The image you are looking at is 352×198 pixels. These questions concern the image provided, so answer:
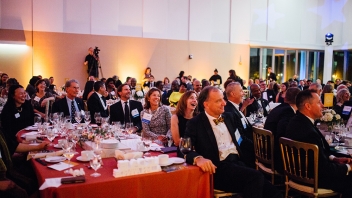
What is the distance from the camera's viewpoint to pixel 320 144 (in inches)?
134

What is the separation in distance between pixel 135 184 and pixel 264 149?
7.07ft

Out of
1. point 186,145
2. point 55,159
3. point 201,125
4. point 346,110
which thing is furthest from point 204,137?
point 346,110

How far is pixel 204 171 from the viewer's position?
290cm

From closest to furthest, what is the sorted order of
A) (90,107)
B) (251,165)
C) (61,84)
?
(251,165), (90,107), (61,84)

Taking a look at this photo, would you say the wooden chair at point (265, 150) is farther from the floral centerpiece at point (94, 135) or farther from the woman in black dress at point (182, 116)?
the floral centerpiece at point (94, 135)

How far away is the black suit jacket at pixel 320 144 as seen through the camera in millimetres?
3344

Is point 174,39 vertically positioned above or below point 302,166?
above

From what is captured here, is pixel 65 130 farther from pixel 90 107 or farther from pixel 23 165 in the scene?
pixel 90 107

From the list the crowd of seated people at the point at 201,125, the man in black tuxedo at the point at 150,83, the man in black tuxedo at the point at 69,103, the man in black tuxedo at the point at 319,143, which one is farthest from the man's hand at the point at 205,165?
the man in black tuxedo at the point at 150,83

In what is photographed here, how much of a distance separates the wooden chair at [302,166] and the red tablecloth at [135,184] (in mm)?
1021

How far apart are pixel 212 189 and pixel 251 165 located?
0.80 meters

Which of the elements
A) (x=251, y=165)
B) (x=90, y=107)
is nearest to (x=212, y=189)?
(x=251, y=165)

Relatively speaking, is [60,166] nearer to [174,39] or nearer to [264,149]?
[264,149]

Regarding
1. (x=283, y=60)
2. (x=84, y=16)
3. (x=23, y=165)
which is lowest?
(x=23, y=165)
